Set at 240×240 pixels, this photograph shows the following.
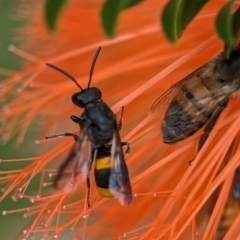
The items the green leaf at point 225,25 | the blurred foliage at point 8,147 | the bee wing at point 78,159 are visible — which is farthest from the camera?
the blurred foliage at point 8,147

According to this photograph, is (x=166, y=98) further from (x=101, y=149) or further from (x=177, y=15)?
(x=177, y=15)

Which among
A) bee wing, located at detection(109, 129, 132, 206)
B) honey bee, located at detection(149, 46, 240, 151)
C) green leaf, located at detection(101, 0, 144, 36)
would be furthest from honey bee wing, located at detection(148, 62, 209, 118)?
green leaf, located at detection(101, 0, 144, 36)

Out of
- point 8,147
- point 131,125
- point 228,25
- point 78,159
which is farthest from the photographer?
point 8,147

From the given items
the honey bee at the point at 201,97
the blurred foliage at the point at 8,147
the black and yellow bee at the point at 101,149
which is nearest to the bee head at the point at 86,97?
the black and yellow bee at the point at 101,149

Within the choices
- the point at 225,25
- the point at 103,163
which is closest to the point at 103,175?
the point at 103,163

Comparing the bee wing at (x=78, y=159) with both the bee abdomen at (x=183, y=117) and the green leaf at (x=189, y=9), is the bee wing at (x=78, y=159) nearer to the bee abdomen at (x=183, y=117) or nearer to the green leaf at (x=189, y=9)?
the bee abdomen at (x=183, y=117)

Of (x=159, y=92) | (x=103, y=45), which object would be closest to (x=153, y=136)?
(x=159, y=92)
